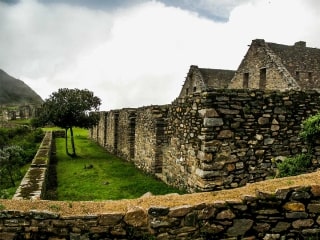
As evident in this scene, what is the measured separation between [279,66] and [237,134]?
1445cm

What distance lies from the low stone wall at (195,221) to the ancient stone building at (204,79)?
27585mm

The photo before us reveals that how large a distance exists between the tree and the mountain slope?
81.9 meters

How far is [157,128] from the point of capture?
48.2 ft

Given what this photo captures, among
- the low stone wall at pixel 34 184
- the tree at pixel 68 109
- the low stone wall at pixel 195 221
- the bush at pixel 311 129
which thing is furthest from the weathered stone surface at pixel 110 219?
the tree at pixel 68 109

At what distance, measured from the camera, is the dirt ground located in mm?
5594

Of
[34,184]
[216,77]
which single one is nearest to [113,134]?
[34,184]

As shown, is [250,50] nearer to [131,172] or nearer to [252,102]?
[131,172]

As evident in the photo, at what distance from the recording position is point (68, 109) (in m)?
20.6

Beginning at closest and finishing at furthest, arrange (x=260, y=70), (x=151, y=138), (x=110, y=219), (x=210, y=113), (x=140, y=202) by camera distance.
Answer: (x=110, y=219)
(x=140, y=202)
(x=210, y=113)
(x=151, y=138)
(x=260, y=70)

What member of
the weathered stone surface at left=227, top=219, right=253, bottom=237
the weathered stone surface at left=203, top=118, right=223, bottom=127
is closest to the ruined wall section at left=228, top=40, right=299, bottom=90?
the weathered stone surface at left=203, top=118, right=223, bottom=127

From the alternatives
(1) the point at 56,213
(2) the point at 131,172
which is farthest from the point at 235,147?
(2) the point at 131,172

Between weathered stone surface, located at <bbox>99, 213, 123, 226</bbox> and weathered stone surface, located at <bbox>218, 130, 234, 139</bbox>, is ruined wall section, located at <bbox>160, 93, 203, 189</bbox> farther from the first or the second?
weathered stone surface, located at <bbox>99, 213, 123, 226</bbox>

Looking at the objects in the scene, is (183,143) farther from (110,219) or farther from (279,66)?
(279,66)

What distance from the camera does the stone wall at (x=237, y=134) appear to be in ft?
30.4
